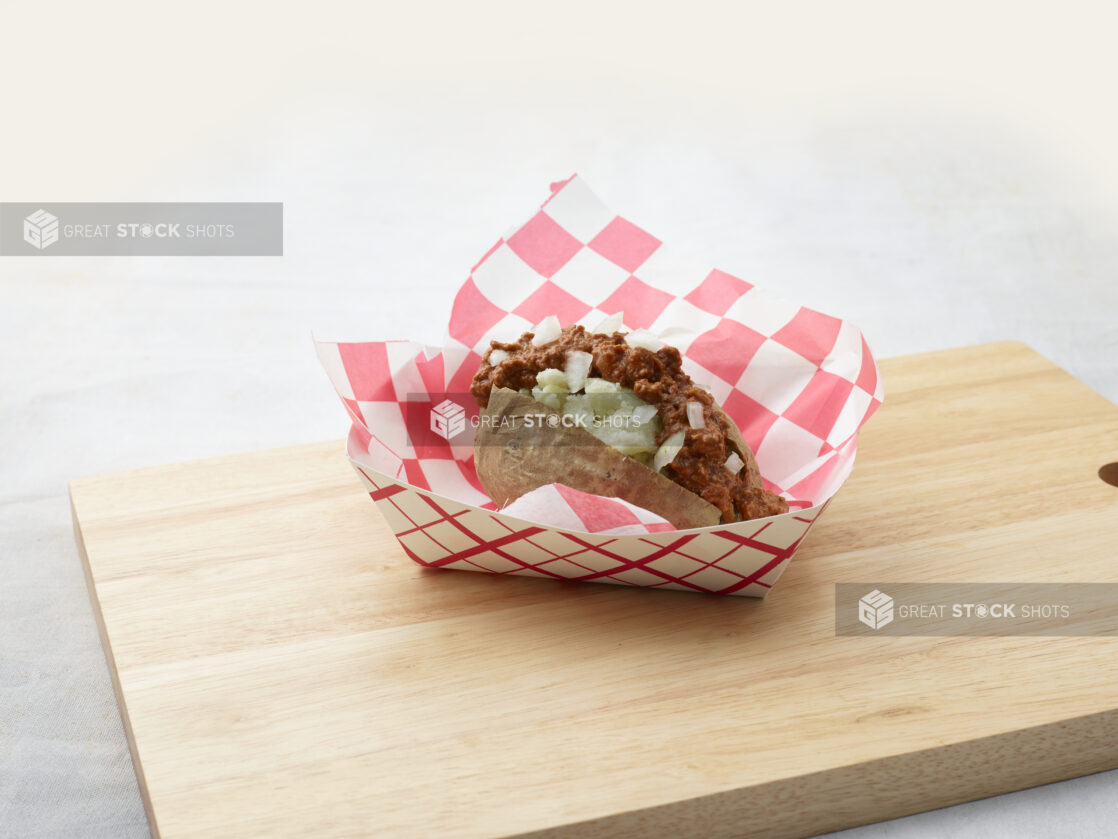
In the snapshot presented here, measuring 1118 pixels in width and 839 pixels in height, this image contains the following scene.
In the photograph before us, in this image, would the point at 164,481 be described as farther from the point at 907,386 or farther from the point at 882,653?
the point at 907,386

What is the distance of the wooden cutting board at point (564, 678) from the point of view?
1341 mm

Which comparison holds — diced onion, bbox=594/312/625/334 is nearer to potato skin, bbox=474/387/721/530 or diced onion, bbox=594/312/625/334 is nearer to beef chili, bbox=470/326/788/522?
beef chili, bbox=470/326/788/522

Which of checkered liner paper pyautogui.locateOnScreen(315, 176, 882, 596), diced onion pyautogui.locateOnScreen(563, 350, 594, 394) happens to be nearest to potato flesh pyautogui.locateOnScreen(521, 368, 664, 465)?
diced onion pyautogui.locateOnScreen(563, 350, 594, 394)

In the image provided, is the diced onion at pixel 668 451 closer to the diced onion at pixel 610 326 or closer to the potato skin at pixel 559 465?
the potato skin at pixel 559 465

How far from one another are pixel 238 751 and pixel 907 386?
1.39 meters

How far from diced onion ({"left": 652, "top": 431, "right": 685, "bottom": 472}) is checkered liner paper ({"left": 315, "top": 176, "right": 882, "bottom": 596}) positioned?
118mm

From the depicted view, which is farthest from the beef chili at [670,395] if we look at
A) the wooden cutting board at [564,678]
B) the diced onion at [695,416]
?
the wooden cutting board at [564,678]

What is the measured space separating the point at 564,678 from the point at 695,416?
1.27 feet

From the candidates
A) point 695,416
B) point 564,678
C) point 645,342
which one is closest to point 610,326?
point 645,342

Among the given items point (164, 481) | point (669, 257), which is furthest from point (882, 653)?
point (164, 481)

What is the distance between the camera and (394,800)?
4.34ft

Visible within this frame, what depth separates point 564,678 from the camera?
150 cm

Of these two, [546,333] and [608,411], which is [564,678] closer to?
[608,411]

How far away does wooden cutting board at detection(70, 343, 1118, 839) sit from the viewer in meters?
1.34
